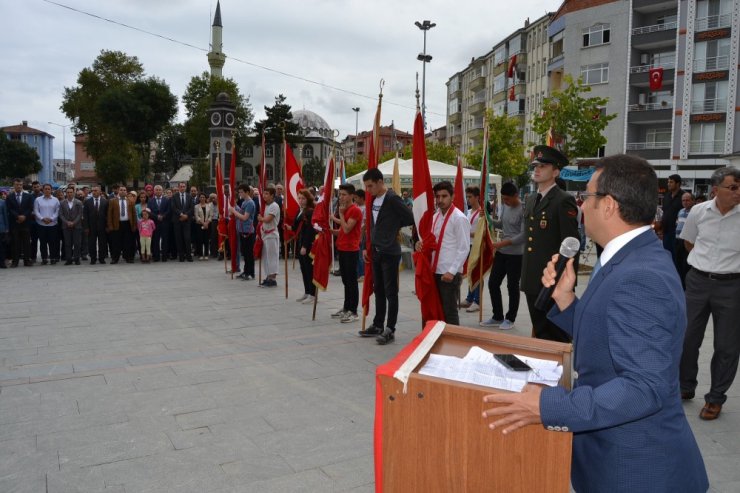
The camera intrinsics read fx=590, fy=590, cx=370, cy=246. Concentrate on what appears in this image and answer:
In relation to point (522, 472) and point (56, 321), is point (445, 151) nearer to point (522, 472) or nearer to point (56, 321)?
point (56, 321)

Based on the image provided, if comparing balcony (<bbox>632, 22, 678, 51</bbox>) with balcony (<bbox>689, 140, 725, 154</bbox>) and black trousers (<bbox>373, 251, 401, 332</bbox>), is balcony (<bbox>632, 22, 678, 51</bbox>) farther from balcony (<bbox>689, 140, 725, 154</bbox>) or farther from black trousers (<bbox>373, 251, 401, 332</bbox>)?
black trousers (<bbox>373, 251, 401, 332</bbox>)

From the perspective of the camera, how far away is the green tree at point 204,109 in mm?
63922

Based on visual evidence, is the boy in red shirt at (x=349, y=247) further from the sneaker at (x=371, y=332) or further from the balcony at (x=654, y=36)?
the balcony at (x=654, y=36)

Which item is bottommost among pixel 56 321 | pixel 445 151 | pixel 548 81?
pixel 56 321

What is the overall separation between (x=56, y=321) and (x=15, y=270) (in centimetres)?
707

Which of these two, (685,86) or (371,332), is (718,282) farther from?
(685,86)

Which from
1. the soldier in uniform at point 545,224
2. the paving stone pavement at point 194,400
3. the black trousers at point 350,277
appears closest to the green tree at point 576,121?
the paving stone pavement at point 194,400

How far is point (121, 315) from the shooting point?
900 cm

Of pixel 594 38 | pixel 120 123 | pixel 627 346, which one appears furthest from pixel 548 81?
pixel 627 346

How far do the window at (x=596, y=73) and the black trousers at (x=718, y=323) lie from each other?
4628 cm

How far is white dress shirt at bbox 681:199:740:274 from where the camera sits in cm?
481

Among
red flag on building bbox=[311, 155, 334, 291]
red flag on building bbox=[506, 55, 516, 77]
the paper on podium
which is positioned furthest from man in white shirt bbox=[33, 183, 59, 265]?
red flag on building bbox=[506, 55, 516, 77]

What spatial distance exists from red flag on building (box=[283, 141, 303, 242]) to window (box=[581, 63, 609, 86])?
139 ft

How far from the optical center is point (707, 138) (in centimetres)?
4188
